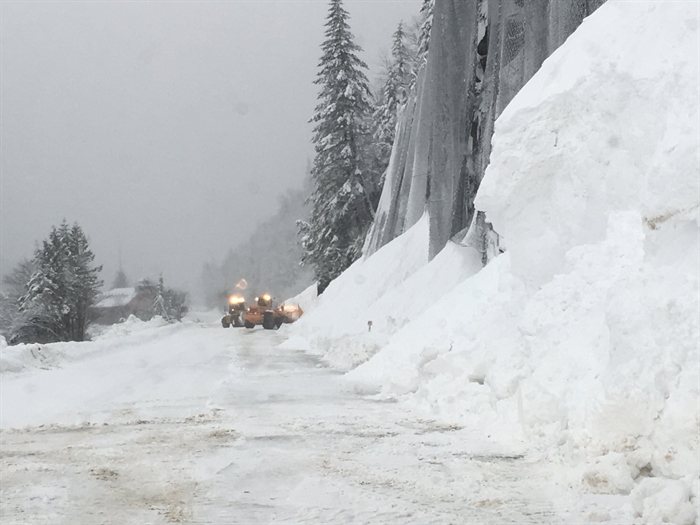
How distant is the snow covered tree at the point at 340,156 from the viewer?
33781mm

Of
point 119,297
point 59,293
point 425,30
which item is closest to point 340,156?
point 425,30

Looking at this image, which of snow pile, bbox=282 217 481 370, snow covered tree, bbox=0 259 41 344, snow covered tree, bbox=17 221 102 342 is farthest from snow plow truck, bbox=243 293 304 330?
snow covered tree, bbox=0 259 41 344

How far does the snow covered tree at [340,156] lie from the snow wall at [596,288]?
2388 cm

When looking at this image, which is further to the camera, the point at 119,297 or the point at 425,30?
the point at 119,297

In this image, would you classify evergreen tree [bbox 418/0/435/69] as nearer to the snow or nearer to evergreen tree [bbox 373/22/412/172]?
evergreen tree [bbox 373/22/412/172]

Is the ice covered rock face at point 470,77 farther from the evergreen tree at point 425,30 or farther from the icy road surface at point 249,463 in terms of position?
the evergreen tree at point 425,30

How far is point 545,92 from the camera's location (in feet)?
25.8

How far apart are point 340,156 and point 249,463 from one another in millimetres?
29621

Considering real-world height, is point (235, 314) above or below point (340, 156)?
below

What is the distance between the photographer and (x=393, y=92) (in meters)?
39.9

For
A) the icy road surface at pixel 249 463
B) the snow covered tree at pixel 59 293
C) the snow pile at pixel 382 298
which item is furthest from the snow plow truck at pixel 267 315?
the icy road surface at pixel 249 463

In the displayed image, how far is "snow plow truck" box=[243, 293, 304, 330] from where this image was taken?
3209cm

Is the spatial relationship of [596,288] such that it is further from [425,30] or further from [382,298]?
[425,30]

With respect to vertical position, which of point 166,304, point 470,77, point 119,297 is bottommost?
point 166,304
